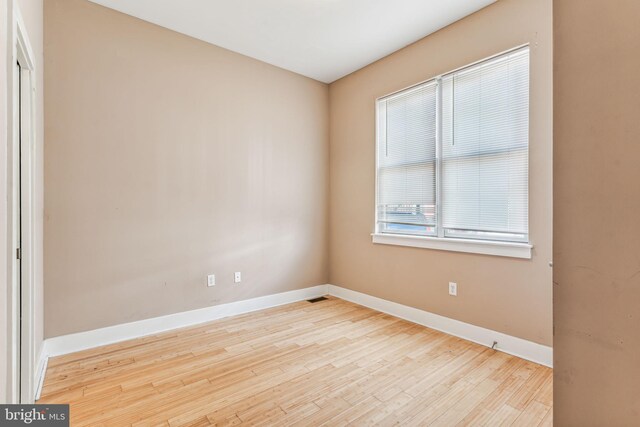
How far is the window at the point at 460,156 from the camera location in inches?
99.4

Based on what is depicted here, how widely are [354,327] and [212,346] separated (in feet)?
4.47

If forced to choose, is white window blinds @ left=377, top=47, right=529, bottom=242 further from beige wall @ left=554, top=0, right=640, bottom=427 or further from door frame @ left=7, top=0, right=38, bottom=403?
door frame @ left=7, top=0, right=38, bottom=403

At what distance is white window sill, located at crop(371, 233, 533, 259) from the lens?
2.46 metres

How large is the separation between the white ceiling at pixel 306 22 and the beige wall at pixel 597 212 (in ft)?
7.63

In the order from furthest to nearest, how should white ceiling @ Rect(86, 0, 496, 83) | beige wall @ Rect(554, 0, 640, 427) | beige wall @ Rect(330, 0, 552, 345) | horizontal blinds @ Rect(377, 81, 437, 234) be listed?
1. horizontal blinds @ Rect(377, 81, 437, 234)
2. white ceiling @ Rect(86, 0, 496, 83)
3. beige wall @ Rect(330, 0, 552, 345)
4. beige wall @ Rect(554, 0, 640, 427)

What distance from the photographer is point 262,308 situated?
145 inches

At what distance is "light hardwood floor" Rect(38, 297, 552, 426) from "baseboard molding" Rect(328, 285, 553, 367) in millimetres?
87

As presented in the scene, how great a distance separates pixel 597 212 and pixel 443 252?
7.75 feet

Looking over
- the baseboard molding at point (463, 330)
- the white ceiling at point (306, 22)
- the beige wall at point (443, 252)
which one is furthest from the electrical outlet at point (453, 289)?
the white ceiling at point (306, 22)

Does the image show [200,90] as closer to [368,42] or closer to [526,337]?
[368,42]

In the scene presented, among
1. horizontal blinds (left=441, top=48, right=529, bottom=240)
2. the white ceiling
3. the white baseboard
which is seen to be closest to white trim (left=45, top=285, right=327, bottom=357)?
the white baseboard

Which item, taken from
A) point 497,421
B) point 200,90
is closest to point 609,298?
point 497,421

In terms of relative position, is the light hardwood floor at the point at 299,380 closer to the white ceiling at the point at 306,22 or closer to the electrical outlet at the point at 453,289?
the electrical outlet at the point at 453,289

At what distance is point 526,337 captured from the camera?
2.44 metres
